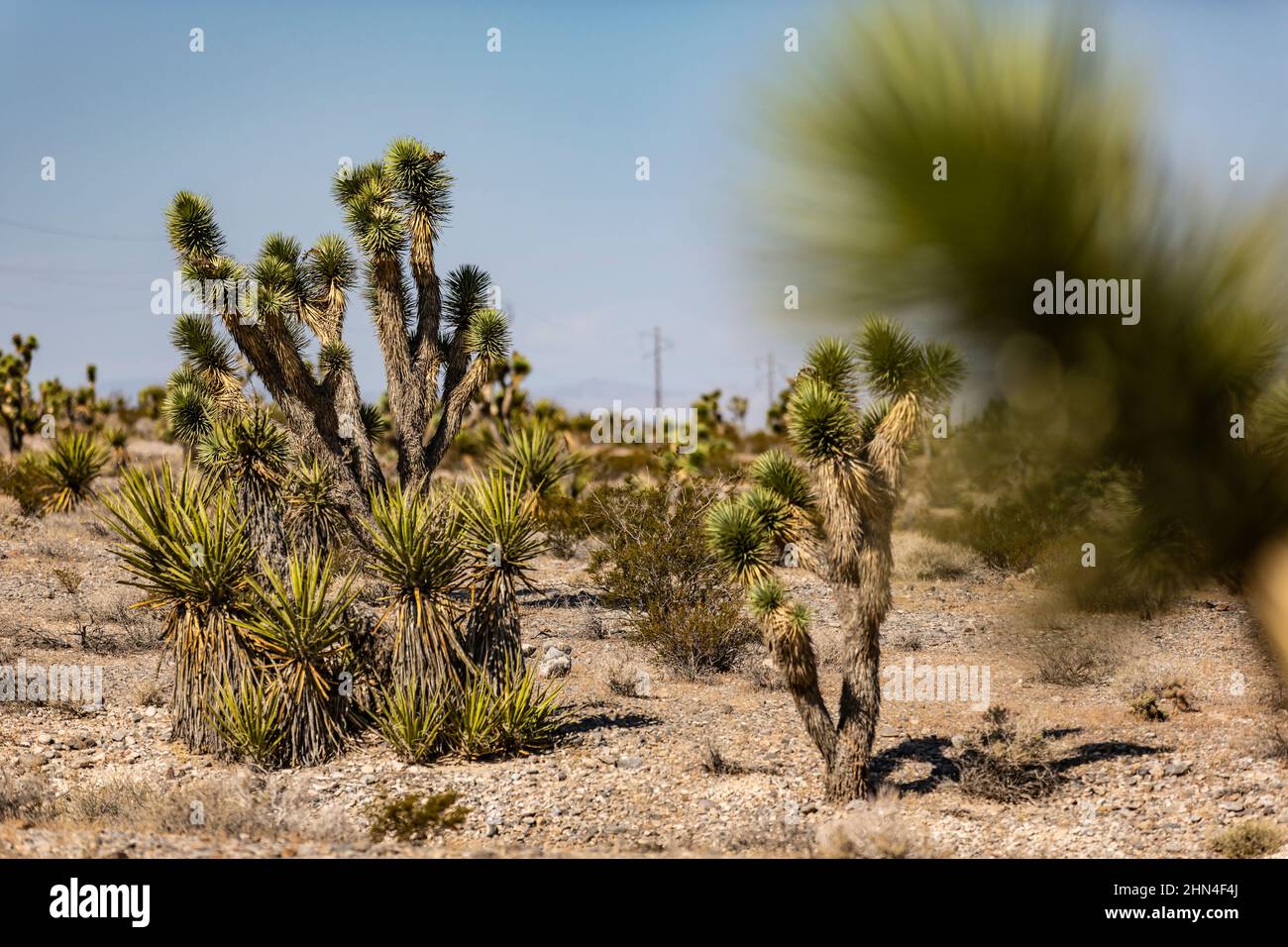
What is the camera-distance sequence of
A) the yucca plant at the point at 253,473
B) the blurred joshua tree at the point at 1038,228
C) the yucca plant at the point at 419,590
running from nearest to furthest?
the blurred joshua tree at the point at 1038,228
the yucca plant at the point at 419,590
the yucca plant at the point at 253,473

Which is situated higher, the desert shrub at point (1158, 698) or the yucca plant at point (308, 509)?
the yucca plant at point (308, 509)

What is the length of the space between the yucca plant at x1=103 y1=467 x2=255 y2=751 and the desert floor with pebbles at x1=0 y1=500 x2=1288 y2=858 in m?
0.49

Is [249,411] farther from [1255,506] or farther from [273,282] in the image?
[1255,506]

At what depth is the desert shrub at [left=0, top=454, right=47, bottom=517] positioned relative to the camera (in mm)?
22359

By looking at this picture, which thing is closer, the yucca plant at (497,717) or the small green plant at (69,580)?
the yucca plant at (497,717)

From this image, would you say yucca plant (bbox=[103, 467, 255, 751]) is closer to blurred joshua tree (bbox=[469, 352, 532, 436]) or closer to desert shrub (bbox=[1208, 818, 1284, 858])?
desert shrub (bbox=[1208, 818, 1284, 858])

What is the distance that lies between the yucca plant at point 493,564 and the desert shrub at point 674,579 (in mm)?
3550

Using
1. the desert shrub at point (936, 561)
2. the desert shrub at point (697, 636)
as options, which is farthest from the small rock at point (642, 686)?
the desert shrub at point (936, 561)

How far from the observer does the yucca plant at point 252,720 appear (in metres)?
8.55

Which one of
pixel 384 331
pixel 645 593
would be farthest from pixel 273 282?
pixel 645 593

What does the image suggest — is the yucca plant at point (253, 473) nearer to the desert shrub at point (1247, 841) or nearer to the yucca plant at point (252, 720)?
the yucca plant at point (252, 720)

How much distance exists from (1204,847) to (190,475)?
7918mm

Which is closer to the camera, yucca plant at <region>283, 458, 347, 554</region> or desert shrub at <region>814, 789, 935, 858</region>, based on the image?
desert shrub at <region>814, 789, 935, 858</region>

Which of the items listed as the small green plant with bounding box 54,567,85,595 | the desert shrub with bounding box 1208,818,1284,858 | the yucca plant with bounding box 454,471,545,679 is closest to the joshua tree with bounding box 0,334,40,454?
the small green plant with bounding box 54,567,85,595
